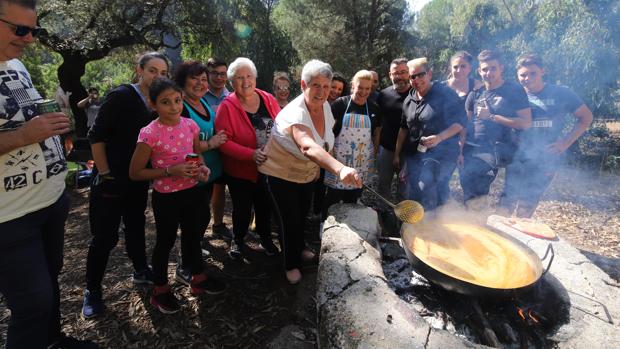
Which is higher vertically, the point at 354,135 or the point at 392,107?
the point at 392,107

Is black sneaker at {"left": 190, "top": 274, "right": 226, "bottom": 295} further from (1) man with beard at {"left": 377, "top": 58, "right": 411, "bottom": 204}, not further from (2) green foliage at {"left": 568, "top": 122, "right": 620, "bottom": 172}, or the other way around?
(2) green foliage at {"left": 568, "top": 122, "right": 620, "bottom": 172}

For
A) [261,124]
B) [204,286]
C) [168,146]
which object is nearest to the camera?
[168,146]

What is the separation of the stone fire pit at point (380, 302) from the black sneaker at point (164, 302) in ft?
4.54

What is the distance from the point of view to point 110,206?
2.54m

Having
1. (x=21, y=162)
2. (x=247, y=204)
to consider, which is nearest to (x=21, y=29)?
(x=21, y=162)

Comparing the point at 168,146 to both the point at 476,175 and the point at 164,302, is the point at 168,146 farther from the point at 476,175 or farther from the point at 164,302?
the point at 476,175

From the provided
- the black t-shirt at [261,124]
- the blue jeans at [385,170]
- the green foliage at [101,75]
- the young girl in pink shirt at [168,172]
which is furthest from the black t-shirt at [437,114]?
the green foliage at [101,75]

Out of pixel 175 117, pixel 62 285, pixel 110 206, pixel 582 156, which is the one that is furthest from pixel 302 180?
pixel 582 156

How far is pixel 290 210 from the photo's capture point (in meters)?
2.83

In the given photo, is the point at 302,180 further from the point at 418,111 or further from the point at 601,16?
the point at 601,16

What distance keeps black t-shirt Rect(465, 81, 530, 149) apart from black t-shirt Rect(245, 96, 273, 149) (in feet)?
7.54

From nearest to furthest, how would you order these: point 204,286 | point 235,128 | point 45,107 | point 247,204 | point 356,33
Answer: point 45,107 → point 204,286 → point 235,128 → point 247,204 → point 356,33

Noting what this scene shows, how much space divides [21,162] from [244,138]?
1.68 meters

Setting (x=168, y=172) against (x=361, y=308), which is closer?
(x=361, y=308)
